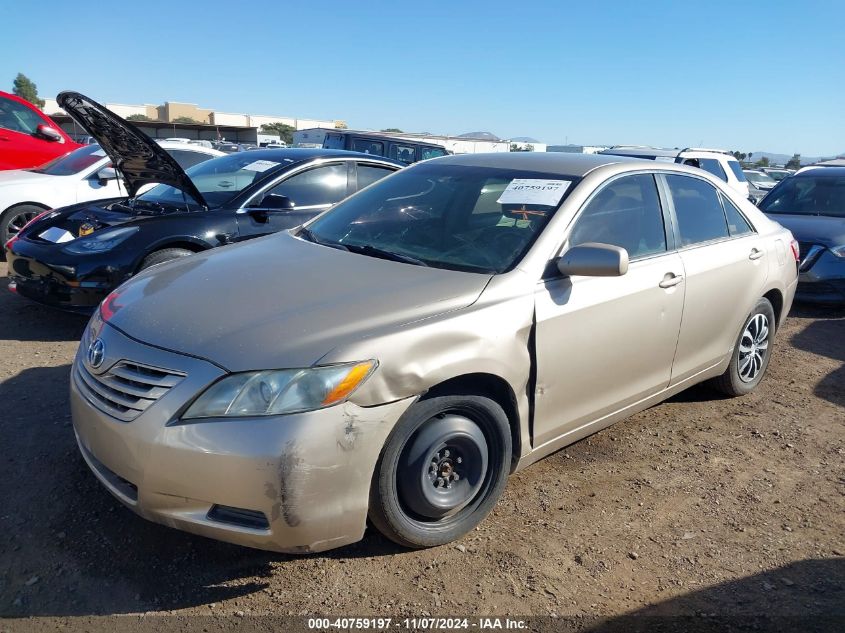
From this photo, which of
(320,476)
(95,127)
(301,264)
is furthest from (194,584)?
(95,127)

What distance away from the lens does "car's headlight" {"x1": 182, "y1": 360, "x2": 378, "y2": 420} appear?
2.30m

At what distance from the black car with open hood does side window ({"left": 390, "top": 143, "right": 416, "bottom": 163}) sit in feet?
29.4

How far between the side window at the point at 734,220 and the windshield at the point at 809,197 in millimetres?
4532

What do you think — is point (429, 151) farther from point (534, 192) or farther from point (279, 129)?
point (279, 129)

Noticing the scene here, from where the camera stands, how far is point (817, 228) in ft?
25.0

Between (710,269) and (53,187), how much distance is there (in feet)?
23.9

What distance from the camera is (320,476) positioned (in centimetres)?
231

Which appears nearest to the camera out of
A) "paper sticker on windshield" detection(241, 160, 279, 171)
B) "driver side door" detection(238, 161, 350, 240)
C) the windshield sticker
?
the windshield sticker

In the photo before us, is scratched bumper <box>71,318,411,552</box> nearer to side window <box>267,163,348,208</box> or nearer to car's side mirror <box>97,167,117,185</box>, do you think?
side window <box>267,163,348,208</box>

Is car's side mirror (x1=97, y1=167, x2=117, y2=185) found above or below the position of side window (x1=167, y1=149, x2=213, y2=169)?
below

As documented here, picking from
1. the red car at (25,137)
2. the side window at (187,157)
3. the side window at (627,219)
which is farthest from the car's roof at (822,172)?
the red car at (25,137)

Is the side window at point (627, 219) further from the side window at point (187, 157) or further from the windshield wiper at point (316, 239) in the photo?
the side window at point (187, 157)

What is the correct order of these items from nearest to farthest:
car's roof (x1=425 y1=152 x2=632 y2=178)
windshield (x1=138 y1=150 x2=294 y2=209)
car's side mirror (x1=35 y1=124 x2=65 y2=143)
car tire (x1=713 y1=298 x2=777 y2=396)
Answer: car's roof (x1=425 y1=152 x2=632 y2=178) → car tire (x1=713 y1=298 x2=777 y2=396) → windshield (x1=138 y1=150 x2=294 y2=209) → car's side mirror (x1=35 y1=124 x2=65 y2=143)

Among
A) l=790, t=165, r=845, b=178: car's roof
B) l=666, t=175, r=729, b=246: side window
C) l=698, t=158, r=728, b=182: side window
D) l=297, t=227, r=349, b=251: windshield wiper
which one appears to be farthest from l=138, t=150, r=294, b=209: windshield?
l=698, t=158, r=728, b=182: side window
